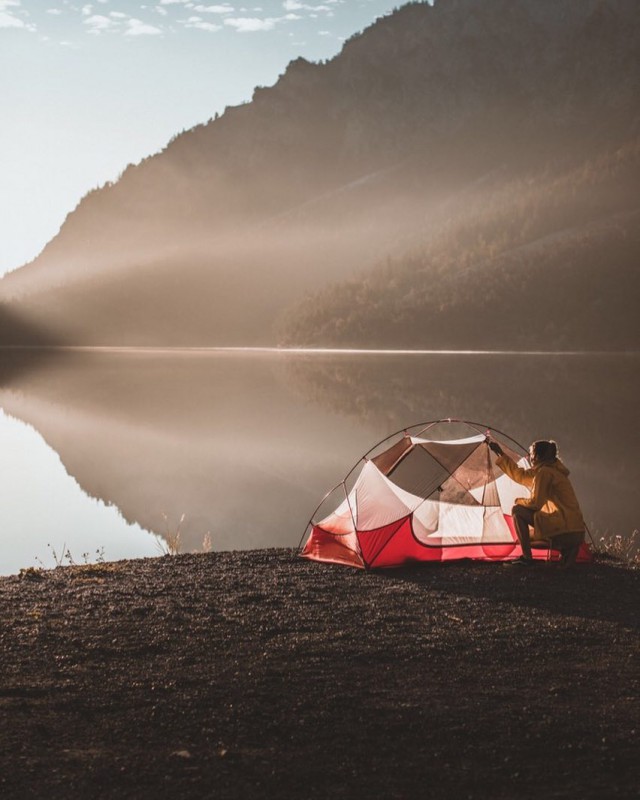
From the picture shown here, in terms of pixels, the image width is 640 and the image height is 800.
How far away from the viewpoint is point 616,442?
33.9 meters

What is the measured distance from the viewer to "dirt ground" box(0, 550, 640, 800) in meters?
5.52

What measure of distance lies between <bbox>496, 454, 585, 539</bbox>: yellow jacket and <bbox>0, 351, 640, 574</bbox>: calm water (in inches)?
243

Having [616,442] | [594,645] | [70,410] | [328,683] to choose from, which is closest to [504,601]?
[594,645]

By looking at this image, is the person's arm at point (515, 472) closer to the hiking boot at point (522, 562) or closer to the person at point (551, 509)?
the person at point (551, 509)

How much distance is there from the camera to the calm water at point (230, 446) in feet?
67.3

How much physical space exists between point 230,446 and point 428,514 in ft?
78.8

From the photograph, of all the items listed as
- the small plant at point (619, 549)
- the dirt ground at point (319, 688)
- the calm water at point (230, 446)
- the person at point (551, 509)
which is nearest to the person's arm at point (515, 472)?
the person at point (551, 509)

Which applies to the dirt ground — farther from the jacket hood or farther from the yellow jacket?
the jacket hood

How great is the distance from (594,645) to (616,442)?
89.6 feet

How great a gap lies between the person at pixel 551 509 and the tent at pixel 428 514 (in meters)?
0.39

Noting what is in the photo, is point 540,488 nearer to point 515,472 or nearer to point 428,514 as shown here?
point 515,472

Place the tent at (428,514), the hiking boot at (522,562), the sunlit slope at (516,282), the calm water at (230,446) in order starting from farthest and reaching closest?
the sunlit slope at (516,282)
the calm water at (230,446)
the tent at (428,514)
the hiking boot at (522,562)

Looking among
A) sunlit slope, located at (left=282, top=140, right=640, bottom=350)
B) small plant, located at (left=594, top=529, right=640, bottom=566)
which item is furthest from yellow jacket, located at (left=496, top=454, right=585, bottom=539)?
sunlit slope, located at (left=282, top=140, right=640, bottom=350)

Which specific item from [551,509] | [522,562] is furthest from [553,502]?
[522,562]
